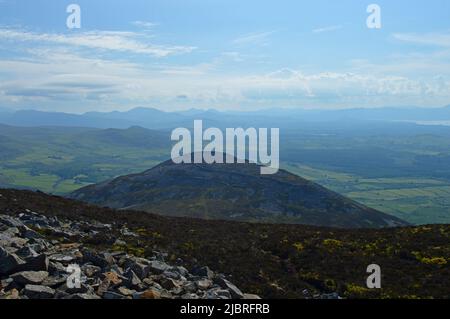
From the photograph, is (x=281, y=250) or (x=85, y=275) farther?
(x=281, y=250)

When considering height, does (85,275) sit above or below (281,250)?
above

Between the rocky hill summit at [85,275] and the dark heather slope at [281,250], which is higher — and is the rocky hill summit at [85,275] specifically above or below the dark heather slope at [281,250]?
above

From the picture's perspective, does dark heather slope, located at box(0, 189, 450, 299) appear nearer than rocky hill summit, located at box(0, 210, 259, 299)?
No

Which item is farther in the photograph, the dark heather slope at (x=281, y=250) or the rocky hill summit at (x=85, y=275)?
the dark heather slope at (x=281, y=250)

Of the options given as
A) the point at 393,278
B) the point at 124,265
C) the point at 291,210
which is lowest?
the point at 291,210

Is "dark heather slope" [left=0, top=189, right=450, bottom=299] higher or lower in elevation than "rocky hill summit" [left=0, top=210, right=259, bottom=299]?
lower
